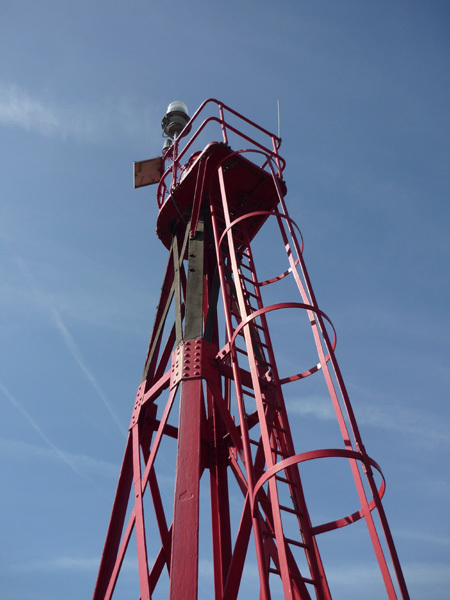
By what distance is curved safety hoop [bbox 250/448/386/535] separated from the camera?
16.5 feet

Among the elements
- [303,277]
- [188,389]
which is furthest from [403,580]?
[303,277]

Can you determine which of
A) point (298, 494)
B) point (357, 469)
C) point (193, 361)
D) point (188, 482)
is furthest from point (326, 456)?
point (193, 361)

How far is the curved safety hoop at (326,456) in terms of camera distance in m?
5.02

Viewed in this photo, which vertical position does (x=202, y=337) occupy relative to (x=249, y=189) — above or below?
below

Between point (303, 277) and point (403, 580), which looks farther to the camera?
point (303, 277)

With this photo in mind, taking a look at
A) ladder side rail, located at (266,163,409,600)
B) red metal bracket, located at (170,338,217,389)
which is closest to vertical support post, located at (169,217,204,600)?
red metal bracket, located at (170,338,217,389)

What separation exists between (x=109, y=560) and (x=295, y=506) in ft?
9.79

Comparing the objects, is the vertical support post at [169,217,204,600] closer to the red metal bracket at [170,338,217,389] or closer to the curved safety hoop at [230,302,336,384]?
the red metal bracket at [170,338,217,389]

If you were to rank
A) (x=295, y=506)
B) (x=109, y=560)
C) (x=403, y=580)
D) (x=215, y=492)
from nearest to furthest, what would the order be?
(x=403, y=580)
(x=295, y=506)
(x=109, y=560)
(x=215, y=492)

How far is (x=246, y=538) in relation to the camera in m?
6.29

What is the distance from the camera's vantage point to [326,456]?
5.02 metres

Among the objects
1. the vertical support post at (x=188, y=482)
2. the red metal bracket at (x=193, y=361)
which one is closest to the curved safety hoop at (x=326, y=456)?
the vertical support post at (x=188, y=482)

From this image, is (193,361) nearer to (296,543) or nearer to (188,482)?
(188,482)

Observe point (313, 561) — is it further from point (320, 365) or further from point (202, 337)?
point (202, 337)
